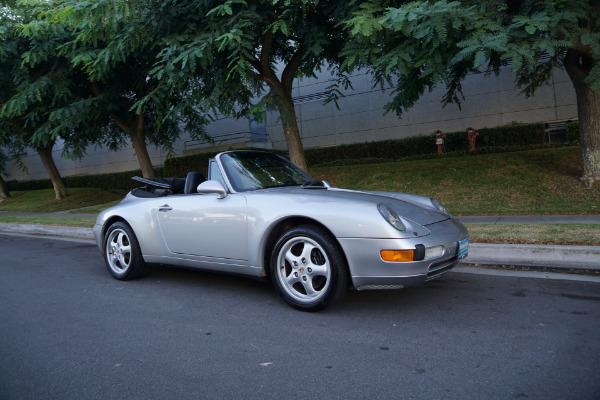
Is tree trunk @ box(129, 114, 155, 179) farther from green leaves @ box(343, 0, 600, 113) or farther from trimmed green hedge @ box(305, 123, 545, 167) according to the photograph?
green leaves @ box(343, 0, 600, 113)

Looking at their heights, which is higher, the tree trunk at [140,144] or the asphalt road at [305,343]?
the tree trunk at [140,144]

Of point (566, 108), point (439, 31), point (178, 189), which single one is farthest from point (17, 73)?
point (566, 108)

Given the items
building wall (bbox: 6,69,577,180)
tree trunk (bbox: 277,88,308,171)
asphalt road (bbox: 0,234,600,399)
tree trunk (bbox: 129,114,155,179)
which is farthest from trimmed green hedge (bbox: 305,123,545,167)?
asphalt road (bbox: 0,234,600,399)

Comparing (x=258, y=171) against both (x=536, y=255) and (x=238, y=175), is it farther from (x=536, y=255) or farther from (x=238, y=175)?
(x=536, y=255)

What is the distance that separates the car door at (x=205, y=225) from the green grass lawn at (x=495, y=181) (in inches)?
248

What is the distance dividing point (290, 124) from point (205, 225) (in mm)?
6208

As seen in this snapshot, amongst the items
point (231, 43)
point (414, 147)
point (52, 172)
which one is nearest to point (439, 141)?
point (414, 147)

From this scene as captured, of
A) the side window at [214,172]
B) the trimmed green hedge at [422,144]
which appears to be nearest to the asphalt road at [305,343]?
the side window at [214,172]

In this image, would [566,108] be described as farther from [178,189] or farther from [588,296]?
[178,189]

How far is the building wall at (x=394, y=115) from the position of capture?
15258 millimetres

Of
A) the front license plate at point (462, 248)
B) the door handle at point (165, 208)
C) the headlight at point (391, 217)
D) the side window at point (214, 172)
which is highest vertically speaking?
the side window at point (214, 172)

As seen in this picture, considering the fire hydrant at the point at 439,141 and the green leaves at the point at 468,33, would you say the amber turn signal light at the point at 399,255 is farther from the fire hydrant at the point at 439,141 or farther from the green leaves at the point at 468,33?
the fire hydrant at the point at 439,141

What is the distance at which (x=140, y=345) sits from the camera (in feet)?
10.6

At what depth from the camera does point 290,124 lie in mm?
10219
